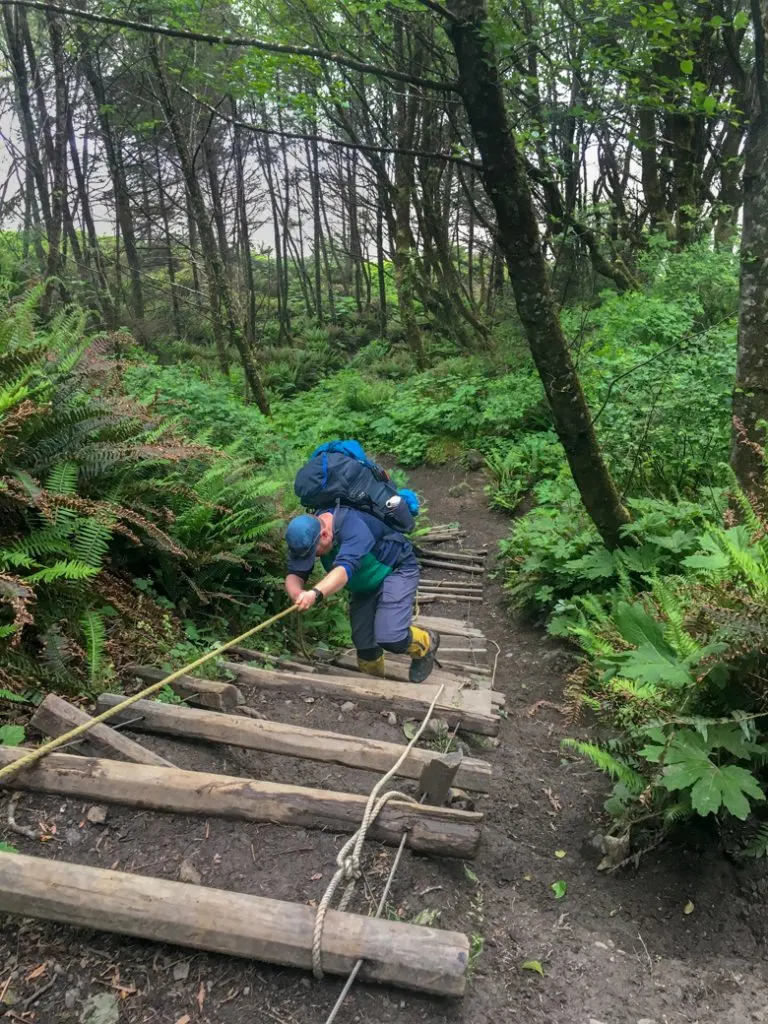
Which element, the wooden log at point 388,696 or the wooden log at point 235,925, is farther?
the wooden log at point 388,696

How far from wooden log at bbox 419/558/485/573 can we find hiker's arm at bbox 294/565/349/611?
176 inches

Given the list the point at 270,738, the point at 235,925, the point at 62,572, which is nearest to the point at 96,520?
the point at 62,572

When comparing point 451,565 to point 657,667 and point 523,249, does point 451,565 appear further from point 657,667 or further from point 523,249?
point 657,667

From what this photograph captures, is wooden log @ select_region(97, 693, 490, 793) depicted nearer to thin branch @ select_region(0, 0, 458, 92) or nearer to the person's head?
the person's head

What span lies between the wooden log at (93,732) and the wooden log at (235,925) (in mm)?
839

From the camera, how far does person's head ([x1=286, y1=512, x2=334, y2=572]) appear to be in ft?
14.1

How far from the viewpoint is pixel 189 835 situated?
2730 mm

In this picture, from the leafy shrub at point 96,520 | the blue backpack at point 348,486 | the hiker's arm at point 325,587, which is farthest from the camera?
the blue backpack at point 348,486

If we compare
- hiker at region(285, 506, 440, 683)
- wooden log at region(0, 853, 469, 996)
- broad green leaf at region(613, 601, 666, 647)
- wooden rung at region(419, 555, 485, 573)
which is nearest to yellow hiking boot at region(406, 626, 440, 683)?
hiker at region(285, 506, 440, 683)

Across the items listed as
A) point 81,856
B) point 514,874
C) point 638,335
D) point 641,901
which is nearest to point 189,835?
point 81,856

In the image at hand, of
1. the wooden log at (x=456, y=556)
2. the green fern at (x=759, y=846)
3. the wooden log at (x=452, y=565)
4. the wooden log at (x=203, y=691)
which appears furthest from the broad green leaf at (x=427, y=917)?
the wooden log at (x=456, y=556)

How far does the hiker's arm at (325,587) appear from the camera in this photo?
402 cm

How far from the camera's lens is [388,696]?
4328 mm

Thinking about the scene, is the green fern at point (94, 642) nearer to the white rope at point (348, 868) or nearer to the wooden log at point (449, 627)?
the white rope at point (348, 868)
